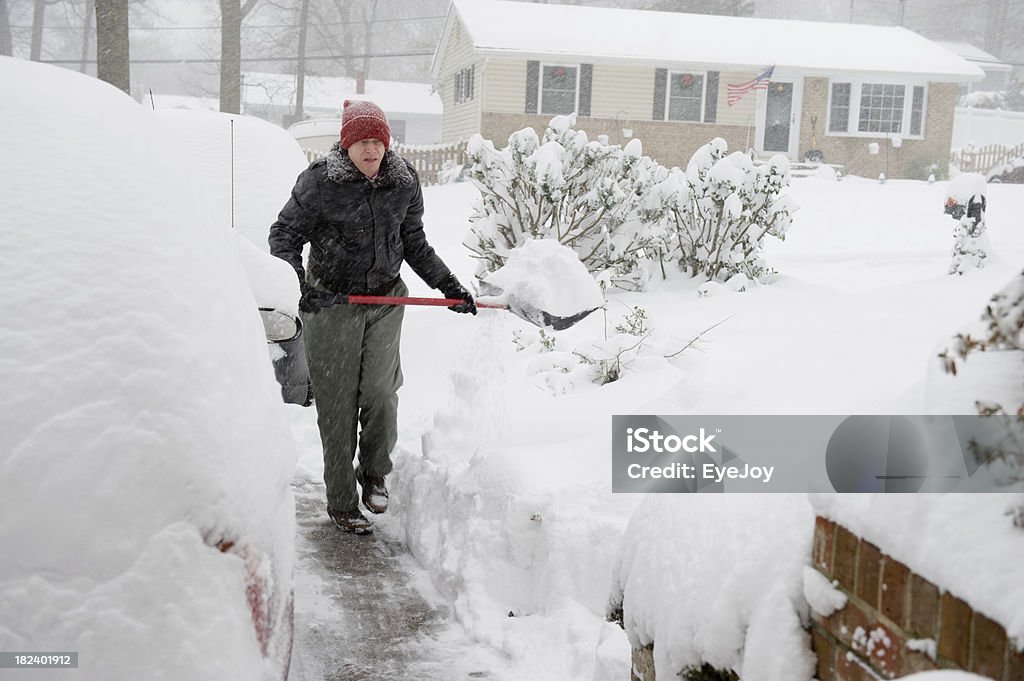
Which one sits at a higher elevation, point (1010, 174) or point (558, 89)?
point (558, 89)

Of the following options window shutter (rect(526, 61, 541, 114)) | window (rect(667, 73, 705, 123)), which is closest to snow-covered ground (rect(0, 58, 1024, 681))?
window shutter (rect(526, 61, 541, 114))

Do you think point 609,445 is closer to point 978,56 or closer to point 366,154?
point 366,154

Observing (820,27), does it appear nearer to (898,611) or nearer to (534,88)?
(534,88)

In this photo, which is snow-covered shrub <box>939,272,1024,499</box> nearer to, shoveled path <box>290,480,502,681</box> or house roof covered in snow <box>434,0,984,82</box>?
shoveled path <box>290,480,502,681</box>

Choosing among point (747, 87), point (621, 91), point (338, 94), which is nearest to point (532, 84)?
point (621, 91)

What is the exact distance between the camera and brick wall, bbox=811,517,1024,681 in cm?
132

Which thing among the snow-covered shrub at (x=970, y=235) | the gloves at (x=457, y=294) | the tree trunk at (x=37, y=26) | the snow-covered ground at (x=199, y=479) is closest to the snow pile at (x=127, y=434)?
the snow-covered ground at (x=199, y=479)

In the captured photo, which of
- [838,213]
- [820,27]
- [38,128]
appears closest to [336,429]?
[38,128]

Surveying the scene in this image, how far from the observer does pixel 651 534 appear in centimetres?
231

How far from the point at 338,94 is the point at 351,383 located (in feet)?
137

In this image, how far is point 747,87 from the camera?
24.1 metres

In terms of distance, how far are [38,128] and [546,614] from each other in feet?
7.03

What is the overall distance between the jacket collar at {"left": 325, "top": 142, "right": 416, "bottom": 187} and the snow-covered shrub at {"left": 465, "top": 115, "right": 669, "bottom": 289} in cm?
335

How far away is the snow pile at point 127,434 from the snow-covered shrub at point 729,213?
661 cm
